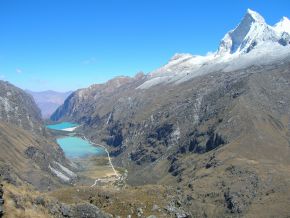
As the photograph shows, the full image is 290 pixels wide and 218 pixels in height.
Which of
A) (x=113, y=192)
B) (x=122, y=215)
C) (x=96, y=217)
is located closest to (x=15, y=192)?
(x=96, y=217)

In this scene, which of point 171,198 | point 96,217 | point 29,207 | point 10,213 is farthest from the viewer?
point 171,198

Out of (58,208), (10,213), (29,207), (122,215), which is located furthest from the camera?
(122,215)

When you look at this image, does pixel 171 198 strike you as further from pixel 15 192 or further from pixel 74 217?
pixel 15 192

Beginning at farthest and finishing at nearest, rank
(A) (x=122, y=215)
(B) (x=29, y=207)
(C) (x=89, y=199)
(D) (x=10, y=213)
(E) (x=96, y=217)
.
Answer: (C) (x=89, y=199) → (A) (x=122, y=215) → (E) (x=96, y=217) → (B) (x=29, y=207) → (D) (x=10, y=213)

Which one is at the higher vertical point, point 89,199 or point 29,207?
point 29,207

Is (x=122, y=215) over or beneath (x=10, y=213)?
beneath

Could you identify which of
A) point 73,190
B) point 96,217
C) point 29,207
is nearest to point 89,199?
point 73,190

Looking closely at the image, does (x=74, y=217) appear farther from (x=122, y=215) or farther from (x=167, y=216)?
(x=167, y=216)

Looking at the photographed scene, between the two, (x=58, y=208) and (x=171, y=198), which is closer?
(x=58, y=208)

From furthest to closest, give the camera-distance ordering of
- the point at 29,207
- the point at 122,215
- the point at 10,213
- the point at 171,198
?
1. the point at 171,198
2. the point at 122,215
3. the point at 29,207
4. the point at 10,213
